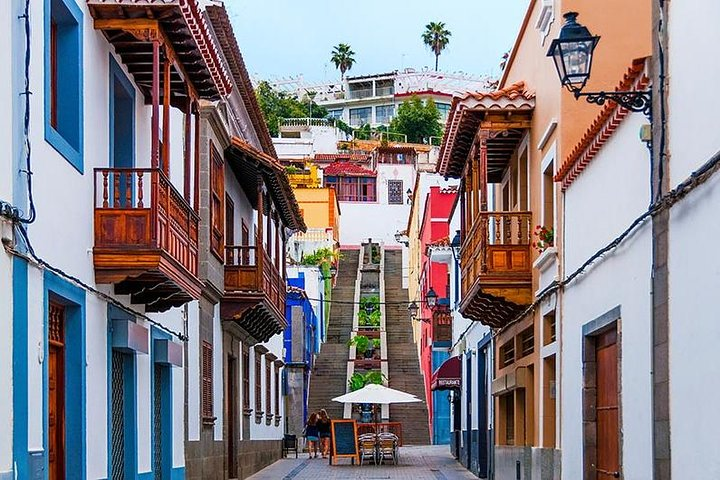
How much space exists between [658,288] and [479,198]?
9.57 m

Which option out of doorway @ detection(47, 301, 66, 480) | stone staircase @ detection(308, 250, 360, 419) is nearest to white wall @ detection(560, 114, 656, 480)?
doorway @ detection(47, 301, 66, 480)

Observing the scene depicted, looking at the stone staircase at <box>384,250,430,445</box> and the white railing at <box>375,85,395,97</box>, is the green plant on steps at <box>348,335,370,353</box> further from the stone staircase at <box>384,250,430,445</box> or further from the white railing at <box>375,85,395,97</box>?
the white railing at <box>375,85,395,97</box>

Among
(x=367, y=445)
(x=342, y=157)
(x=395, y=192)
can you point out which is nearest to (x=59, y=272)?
(x=367, y=445)

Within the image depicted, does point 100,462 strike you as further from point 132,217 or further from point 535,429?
point 535,429

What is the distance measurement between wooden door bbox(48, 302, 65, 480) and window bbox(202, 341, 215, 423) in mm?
8892

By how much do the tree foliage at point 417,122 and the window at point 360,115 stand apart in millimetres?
10150

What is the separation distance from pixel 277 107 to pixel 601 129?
9316 cm

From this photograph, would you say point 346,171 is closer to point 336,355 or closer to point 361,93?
point 361,93

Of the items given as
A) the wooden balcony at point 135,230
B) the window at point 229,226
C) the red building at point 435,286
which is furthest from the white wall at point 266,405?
the wooden balcony at point 135,230

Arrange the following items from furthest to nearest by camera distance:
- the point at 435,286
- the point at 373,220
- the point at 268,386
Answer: the point at 373,220 → the point at 435,286 → the point at 268,386

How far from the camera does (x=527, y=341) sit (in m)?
20.1

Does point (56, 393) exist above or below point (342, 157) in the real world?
below

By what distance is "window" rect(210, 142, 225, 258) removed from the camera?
21297 mm

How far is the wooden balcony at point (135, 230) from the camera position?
42.3 feet
